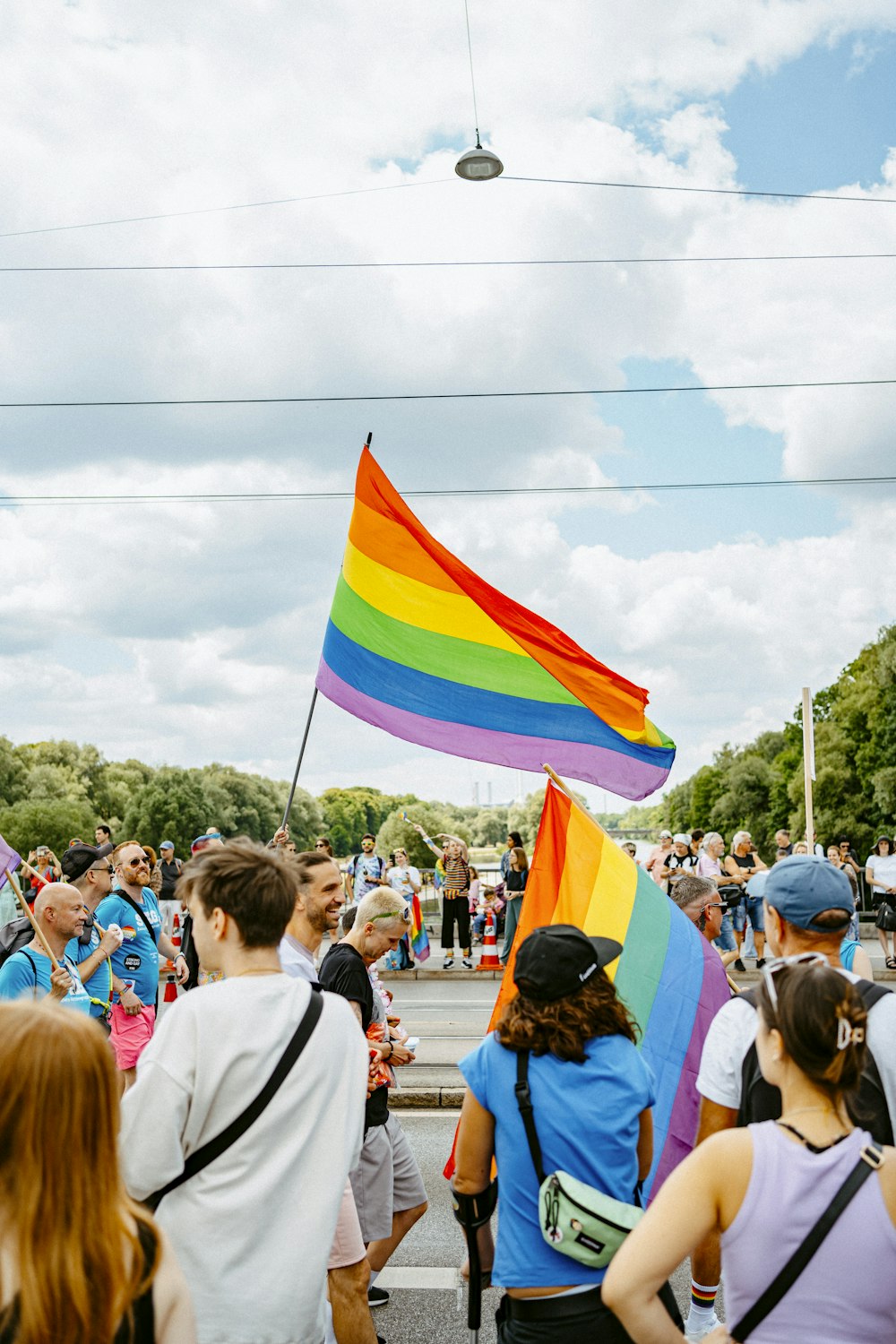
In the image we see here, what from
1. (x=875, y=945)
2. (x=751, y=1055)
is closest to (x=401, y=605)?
(x=751, y=1055)

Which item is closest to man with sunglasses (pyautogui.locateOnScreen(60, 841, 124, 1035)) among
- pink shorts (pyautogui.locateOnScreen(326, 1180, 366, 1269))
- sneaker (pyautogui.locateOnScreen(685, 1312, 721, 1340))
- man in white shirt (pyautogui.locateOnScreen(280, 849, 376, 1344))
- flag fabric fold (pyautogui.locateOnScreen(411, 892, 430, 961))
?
man in white shirt (pyautogui.locateOnScreen(280, 849, 376, 1344))

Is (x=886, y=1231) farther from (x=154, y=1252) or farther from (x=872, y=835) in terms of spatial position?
(x=872, y=835)

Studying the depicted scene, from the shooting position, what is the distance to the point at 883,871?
15.4m

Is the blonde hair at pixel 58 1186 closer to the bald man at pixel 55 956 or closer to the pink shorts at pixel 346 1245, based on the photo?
the pink shorts at pixel 346 1245

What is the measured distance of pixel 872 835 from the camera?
49156mm

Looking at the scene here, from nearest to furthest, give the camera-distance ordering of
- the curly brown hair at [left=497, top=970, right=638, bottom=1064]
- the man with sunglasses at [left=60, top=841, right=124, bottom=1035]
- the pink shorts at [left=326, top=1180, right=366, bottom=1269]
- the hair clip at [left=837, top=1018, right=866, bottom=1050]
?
the hair clip at [left=837, top=1018, right=866, bottom=1050], the curly brown hair at [left=497, top=970, right=638, bottom=1064], the pink shorts at [left=326, top=1180, right=366, bottom=1269], the man with sunglasses at [left=60, top=841, right=124, bottom=1035]

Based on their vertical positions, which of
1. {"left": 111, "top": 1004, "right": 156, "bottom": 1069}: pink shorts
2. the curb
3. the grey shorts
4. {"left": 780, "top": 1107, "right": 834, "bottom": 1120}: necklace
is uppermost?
{"left": 780, "top": 1107, "right": 834, "bottom": 1120}: necklace

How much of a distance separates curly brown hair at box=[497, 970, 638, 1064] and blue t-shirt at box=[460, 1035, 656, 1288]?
3cm

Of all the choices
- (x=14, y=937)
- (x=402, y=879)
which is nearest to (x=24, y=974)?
(x=14, y=937)

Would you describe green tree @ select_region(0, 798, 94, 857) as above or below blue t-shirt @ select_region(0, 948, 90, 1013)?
above

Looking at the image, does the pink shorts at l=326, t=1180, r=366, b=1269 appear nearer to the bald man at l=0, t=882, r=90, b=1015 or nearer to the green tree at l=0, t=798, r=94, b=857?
the bald man at l=0, t=882, r=90, b=1015

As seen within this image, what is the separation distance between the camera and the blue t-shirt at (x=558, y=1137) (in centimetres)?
273

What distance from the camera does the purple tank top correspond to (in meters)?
2.12

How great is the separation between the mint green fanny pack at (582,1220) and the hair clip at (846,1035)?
78 centimetres
